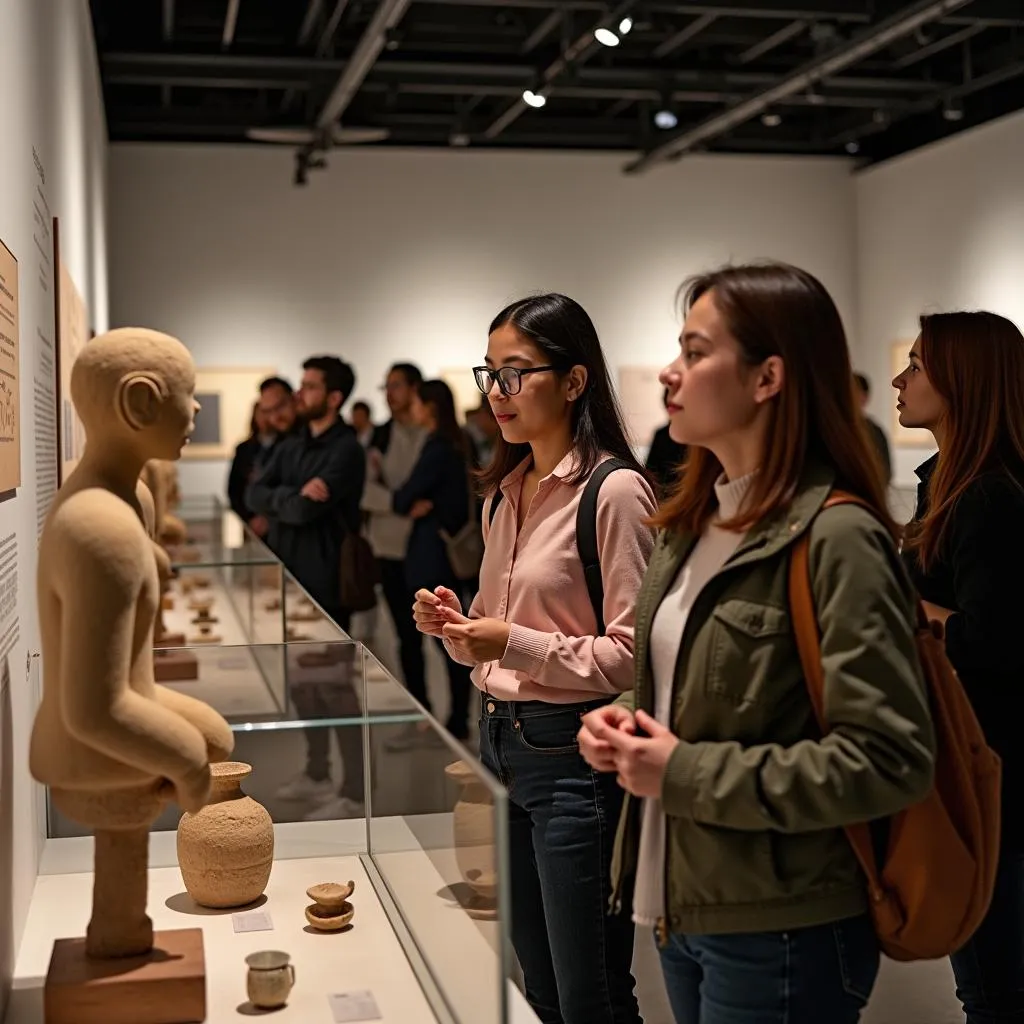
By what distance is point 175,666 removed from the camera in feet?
8.48

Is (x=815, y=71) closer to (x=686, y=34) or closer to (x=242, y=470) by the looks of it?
(x=686, y=34)

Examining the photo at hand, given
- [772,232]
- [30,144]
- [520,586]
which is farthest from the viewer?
[772,232]

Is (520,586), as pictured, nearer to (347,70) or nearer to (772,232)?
(347,70)

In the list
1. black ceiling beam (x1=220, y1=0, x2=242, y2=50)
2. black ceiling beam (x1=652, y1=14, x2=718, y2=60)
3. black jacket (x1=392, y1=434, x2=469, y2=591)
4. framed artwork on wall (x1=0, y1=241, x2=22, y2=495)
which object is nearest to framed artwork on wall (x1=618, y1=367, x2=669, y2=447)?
black ceiling beam (x1=652, y1=14, x2=718, y2=60)

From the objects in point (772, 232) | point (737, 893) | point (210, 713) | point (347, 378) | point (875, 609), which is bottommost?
point (737, 893)

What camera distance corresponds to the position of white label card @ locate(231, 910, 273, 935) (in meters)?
2.35

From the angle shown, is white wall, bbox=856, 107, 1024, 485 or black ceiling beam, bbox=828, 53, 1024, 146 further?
white wall, bbox=856, 107, 1024, 485

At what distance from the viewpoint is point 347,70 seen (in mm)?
9758

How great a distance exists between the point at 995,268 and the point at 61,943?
10.6 meters

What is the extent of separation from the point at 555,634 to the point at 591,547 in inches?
6.9

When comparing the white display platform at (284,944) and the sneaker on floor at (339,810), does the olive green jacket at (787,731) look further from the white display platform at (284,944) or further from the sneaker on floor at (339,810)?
the sneaker on floor at (339,810)

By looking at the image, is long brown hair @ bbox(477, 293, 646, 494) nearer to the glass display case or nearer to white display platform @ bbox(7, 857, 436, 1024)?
the glass display case

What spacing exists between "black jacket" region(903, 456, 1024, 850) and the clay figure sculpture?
1156 millimetres

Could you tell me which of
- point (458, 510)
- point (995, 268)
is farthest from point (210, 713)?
point (995, 268)
